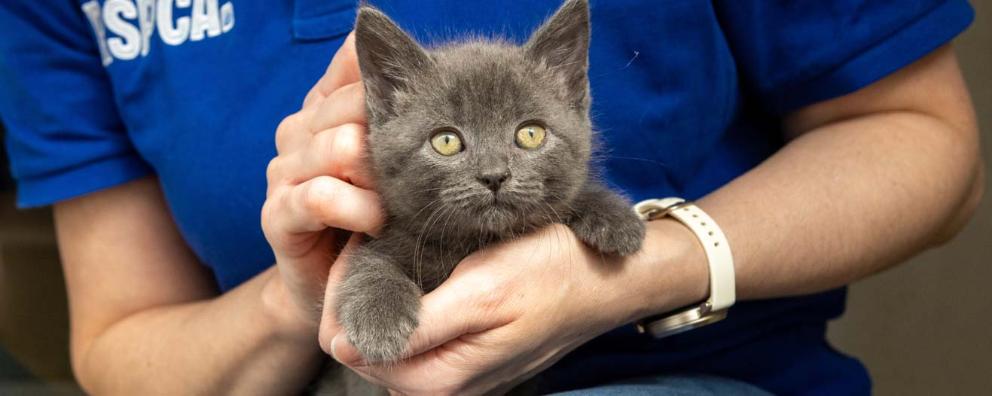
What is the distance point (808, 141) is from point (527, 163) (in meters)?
0.62

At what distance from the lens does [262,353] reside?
1463 millimetres

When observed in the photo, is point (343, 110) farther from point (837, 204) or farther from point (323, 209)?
point (837, 204)

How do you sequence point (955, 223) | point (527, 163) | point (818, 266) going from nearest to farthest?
point (527, 163) < point (818, 266) < point (955, 223)

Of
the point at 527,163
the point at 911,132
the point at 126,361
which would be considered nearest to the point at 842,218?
the point at 911,132

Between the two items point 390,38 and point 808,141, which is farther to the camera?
point 808,141

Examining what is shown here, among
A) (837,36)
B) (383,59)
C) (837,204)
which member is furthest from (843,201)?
(383,59)

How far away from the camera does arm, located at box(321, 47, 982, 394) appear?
1.11 meters

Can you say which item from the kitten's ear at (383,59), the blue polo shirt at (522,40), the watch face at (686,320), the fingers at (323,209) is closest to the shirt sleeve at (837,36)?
the blue polo shirt at (522,40)

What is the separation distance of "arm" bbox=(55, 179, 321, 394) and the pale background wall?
76.6 inches

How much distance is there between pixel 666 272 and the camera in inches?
48.4

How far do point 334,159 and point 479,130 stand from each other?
207 mm

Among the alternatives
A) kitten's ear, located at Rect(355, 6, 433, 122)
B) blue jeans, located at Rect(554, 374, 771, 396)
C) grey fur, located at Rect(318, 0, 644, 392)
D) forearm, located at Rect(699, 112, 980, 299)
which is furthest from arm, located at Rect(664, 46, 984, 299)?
kitten's ear, located at Rect(355, 6, 433, 122)

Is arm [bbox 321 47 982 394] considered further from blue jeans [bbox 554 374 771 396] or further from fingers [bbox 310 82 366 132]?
fingers [bbox 310 82 366 132]

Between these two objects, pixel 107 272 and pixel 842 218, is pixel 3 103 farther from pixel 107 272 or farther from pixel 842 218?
pixel 842 218
